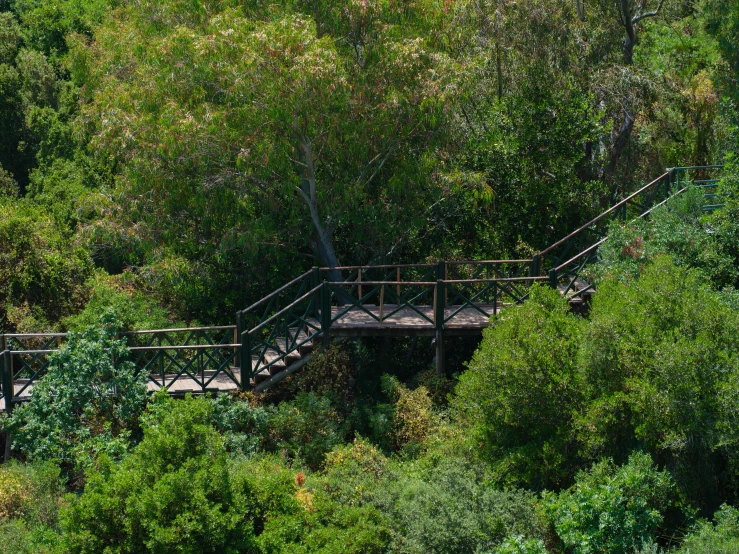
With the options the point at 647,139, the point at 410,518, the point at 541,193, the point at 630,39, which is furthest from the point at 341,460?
the point at 630,39

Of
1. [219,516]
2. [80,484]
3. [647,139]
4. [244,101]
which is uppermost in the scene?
[244,101]

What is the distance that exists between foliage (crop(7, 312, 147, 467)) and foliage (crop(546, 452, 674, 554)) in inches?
265

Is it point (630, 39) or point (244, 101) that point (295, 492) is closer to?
point (244, 101)

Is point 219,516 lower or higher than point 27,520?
higher

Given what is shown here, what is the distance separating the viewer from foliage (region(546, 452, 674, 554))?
424 inches

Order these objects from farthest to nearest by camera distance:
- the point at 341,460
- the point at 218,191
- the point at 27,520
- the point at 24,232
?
the point at 24,232
the point at 218,191
the point at 341,460
the point at 27,520

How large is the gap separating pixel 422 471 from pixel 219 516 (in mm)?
3501

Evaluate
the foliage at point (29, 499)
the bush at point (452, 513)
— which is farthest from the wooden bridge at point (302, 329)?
the bush at point (452, 513)

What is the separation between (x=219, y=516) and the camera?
34.7 ft

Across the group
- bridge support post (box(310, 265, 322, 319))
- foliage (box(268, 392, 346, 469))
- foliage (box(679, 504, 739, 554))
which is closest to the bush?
foliage (box(679, 504, 739, 554))

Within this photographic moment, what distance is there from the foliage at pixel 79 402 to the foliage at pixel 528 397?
547 cm

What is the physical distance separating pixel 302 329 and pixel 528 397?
19.0ft

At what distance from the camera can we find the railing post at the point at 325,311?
15570 millimetres

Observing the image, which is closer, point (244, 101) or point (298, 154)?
point (244, 101)
